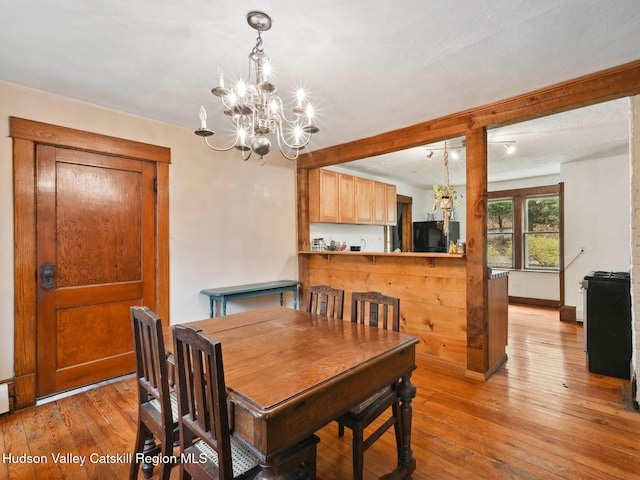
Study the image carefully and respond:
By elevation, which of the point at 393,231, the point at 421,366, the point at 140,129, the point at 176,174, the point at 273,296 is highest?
the point at 140,129

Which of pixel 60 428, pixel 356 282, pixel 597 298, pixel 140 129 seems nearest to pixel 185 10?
pixel 140 129

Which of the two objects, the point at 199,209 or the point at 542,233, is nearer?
the point at 199,209

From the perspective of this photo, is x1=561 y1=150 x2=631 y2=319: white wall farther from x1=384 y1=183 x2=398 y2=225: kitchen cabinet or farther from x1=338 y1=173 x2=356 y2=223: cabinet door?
x1=338 y1=173 x2=356 y2=223: cabinet door

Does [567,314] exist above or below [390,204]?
below

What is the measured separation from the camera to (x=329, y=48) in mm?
1961

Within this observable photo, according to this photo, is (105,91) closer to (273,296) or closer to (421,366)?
(273,296)

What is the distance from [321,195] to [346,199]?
59 centimetres

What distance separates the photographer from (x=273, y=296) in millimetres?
4227

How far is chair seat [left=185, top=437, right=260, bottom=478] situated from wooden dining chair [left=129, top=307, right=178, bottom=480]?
0.19 m

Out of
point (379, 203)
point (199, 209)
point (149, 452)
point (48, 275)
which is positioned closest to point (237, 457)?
point (149, 452)

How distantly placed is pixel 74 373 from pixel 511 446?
3.38 m

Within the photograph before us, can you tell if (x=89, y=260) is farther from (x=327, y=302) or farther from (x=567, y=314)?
(x=567, y=314)

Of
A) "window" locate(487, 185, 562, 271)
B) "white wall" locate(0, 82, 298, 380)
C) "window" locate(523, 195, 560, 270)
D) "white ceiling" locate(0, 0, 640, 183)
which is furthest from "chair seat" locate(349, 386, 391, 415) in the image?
"window" locate(523, 195, 560, 270)

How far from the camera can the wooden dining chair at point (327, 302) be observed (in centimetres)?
227
